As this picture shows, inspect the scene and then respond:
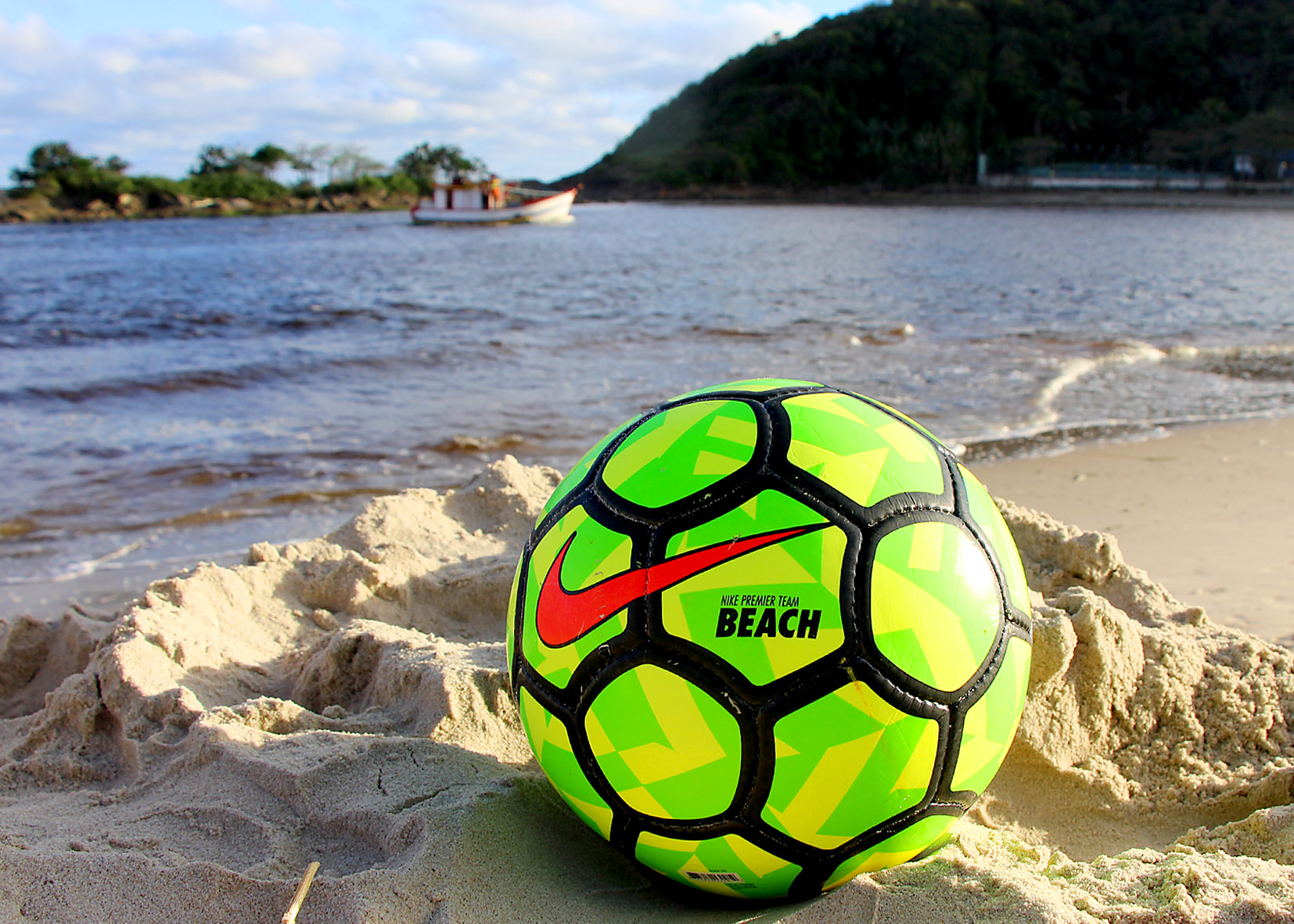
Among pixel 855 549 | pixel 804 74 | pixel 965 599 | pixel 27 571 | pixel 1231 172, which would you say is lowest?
pixel 27 571

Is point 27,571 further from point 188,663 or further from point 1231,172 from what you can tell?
point 1231,172

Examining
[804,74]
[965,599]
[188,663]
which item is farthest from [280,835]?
[804,74]

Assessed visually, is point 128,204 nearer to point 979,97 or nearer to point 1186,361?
point 1186,361

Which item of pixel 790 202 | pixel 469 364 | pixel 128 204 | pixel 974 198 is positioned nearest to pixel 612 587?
pixel 469 364

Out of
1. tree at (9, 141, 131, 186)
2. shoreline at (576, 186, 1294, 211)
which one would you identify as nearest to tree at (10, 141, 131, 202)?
tree at (9, 141, 131, 186)

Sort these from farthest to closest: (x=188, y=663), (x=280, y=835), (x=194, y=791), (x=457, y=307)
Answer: (x=457, y=307) → (x=188, y=663) → (x=194, y=791) → (x=280, y=835)

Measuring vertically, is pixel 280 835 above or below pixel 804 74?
below

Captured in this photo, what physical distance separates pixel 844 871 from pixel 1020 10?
124 meters

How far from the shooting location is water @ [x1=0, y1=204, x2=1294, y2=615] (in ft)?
18.4

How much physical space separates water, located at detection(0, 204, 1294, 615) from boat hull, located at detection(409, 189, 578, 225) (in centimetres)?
2890

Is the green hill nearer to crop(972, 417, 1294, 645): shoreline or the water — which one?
the water

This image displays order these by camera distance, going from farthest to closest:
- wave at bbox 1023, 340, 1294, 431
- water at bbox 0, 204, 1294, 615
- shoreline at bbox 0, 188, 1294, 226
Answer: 1. shoreline at bbox 0, 188, 1294, 226
2. wave at bbox 1023, 340, 1294, 431
3. water at bbox 0, 204, 1294, 615

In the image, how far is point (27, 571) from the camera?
450 cm

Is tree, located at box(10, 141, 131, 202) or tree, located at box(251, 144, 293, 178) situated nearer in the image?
tree, located at box(10, 141, 131, 202)
